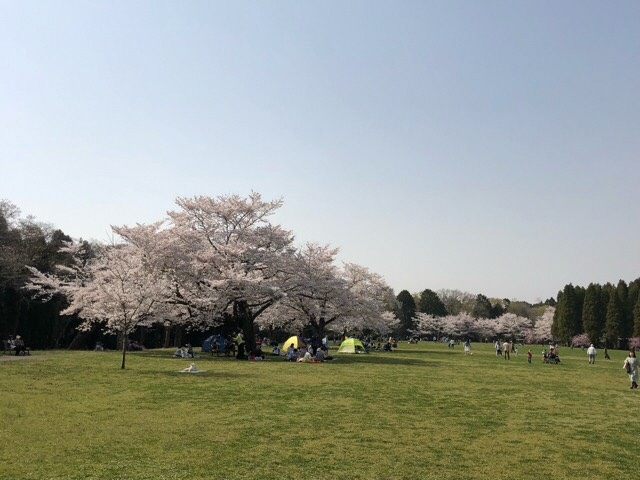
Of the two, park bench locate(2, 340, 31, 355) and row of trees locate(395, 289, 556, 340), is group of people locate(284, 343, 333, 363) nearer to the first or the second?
park bench locate(2, 340, 31, 355)

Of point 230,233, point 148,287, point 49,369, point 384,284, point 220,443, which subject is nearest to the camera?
point 220,443

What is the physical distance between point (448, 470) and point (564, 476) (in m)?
2.08

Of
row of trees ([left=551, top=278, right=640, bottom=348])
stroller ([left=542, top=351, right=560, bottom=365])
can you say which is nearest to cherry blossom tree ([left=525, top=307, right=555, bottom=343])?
row of trees ([left=551, top=278, right=640, bottom=348])

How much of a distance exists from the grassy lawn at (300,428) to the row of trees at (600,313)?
76.4 meters

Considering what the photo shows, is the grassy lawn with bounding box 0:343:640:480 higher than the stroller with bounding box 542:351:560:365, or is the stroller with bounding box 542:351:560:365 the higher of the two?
the grassy lawn with bounding box 0:343:640:480

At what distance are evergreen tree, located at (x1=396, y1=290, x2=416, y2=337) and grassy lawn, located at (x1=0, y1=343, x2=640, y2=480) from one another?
9934cm

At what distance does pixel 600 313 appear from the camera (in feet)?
299

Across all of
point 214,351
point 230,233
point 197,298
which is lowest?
point 214,351

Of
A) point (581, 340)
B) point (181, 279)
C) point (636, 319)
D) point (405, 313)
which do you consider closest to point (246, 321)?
point (181, 279)

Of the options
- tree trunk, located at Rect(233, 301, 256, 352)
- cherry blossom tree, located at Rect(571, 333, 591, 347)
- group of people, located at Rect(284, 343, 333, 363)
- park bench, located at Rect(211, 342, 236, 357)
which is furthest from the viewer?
cherry blossom tree, located at Rect(571, 333, 591, 347)

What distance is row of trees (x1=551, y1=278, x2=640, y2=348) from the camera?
8744 centimetres

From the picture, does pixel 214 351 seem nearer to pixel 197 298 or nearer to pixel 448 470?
pixel 197 298

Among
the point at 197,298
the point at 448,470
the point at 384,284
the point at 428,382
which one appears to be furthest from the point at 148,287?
the point at 384,284

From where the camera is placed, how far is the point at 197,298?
119 feet
